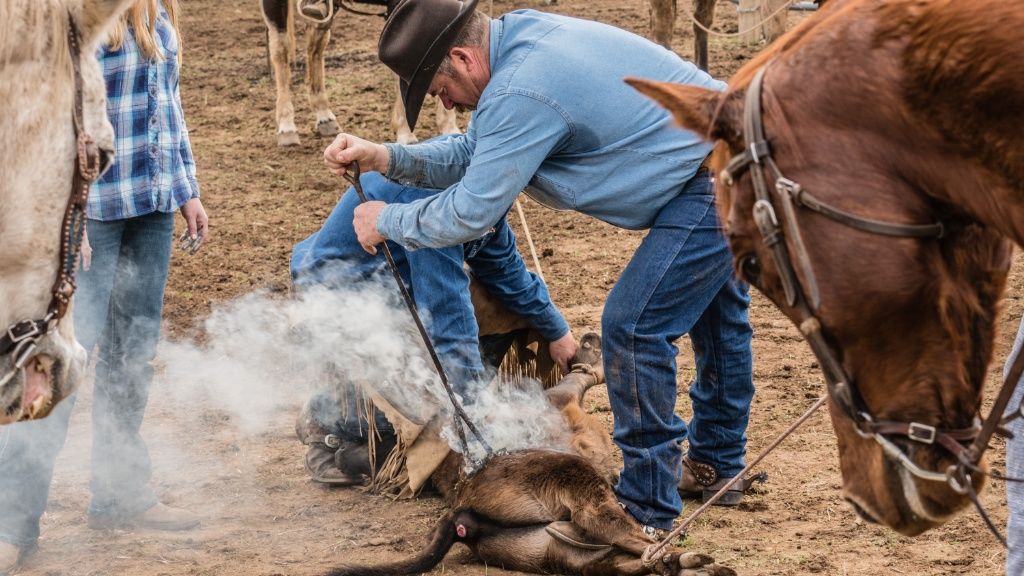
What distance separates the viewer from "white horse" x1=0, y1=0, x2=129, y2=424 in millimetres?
2316

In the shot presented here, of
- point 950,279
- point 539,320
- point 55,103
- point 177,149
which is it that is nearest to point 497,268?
point 539,320

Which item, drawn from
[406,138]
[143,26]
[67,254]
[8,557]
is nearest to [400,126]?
[406,138]

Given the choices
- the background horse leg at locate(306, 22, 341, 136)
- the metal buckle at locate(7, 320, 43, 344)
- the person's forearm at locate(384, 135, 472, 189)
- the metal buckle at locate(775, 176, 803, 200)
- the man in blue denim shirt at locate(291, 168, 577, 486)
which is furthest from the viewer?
the background horse leg at locate(306, 22, 341, 136)

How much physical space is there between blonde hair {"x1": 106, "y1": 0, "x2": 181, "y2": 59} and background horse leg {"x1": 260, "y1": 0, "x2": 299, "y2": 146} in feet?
19.1

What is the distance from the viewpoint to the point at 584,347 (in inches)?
189

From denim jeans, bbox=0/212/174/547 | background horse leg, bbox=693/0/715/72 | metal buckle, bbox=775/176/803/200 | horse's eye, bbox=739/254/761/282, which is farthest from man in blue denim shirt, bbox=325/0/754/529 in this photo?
background horse leg, bbox=693/0/715/72

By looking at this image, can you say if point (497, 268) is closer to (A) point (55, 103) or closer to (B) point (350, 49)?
(A) point (55, 103)

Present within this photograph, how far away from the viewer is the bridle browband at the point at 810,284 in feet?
6.48

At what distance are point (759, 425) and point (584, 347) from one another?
0.86m

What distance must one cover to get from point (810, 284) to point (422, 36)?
2002 mm

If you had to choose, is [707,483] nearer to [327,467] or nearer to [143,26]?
[327,467]

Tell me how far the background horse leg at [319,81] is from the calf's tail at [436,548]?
671 cm

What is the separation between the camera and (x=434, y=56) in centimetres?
367

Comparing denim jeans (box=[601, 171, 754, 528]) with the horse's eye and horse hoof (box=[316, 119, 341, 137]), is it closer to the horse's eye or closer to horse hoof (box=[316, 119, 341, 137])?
the horse's eye
